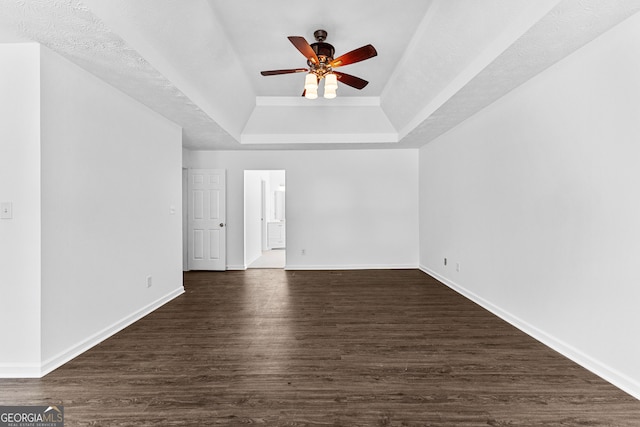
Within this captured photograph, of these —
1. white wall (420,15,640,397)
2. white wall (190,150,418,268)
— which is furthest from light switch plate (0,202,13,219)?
white wall (420,15,640,397)

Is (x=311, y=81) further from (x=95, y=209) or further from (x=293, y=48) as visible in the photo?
(x=95, y=209)

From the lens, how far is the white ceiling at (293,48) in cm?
212

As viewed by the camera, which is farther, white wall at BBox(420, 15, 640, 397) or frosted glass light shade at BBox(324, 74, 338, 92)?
frosted glass light shade at BBox(324, 74, 338, 92)

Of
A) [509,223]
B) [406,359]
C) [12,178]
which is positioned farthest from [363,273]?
[12,178]

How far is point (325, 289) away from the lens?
4.82 m

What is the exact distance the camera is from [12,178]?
2316 mm

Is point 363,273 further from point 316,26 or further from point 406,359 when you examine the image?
point 316,26

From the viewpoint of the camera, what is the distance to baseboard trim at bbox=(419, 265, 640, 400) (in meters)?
2.07

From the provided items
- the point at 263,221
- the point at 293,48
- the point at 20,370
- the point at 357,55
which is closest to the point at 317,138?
the point at 293,48

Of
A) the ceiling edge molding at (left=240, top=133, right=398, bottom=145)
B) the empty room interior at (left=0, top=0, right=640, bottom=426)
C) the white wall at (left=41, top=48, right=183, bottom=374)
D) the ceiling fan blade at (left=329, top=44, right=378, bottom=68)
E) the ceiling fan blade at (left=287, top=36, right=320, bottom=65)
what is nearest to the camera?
the empty room interior at (left=0, top=0, right=640, bottom=426)

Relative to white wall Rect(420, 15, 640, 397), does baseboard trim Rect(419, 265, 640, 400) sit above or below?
below

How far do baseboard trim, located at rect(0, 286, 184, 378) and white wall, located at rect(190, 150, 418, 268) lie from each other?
343cm

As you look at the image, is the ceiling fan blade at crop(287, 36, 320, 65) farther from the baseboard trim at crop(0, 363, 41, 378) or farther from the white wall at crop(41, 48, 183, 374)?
the baseboard trim at crop(0, 363, 41, 378)

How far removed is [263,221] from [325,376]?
23.6 ft
